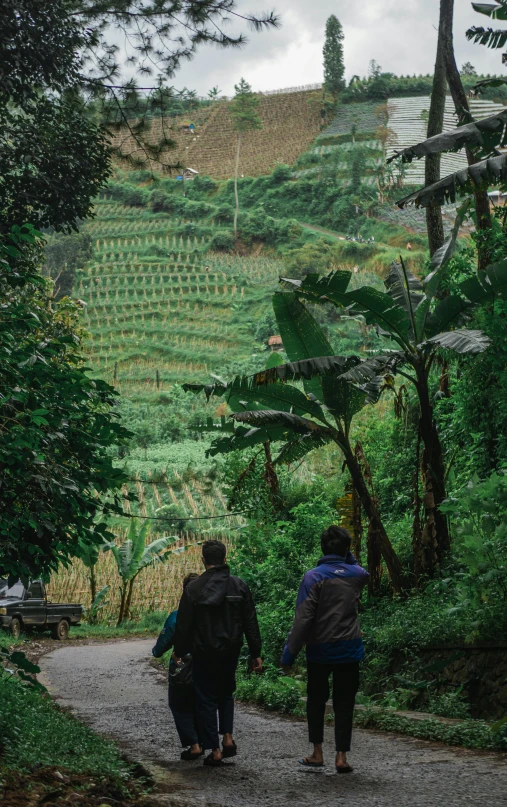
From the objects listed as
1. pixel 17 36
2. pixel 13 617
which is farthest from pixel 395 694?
pixel 13 617

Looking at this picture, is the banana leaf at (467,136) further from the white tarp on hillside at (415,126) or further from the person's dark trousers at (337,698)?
the white tarp on hillside at (415,126)

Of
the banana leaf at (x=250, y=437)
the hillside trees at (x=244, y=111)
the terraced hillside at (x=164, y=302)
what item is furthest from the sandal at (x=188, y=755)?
the hillside trees at (x=244, y=111)

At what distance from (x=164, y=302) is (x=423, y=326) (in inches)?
2378

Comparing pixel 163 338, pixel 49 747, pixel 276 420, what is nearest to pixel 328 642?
pixel 49 747

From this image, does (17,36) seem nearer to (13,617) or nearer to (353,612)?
(353,612)

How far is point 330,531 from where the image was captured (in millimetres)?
5930

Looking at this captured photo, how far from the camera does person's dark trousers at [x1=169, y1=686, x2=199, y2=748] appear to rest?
634 centimetres

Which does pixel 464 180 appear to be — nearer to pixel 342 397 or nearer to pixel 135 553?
pixel 342 397

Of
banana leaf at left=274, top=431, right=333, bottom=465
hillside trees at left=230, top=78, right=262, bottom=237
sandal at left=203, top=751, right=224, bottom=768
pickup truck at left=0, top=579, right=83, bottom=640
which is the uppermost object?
hillside trees at left=230, top=78, right=262, bottom=237

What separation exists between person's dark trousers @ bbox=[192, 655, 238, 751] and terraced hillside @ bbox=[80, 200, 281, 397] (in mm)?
47724

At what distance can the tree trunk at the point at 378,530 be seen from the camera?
442 inches

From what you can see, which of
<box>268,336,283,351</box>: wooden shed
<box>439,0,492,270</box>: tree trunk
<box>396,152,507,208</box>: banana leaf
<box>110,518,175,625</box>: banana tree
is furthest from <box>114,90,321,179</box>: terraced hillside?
<box>396,152,507,208</box>: banana leaf

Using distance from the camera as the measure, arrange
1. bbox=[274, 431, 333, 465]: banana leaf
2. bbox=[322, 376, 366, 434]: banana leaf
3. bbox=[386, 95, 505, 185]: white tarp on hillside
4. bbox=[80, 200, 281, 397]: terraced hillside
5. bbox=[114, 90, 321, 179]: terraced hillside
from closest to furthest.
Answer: bbox=[322, 376, 366, 434]: banana leaf, bbox=[274, 431, 333, 465]: banana leaf, bbox=[80, 200, 281, 397]: terraced hillside, bbox=[386, 95, 505, 185]: white tarp on hillside, bbox=[114, 90, 321, 179]: terraced hillside

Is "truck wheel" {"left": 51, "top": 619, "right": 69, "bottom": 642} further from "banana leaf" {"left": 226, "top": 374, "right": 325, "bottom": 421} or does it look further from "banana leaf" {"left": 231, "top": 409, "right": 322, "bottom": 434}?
"banana leaf" {"left": 231, "top": 409, "right": 322, "bottom": 434}
